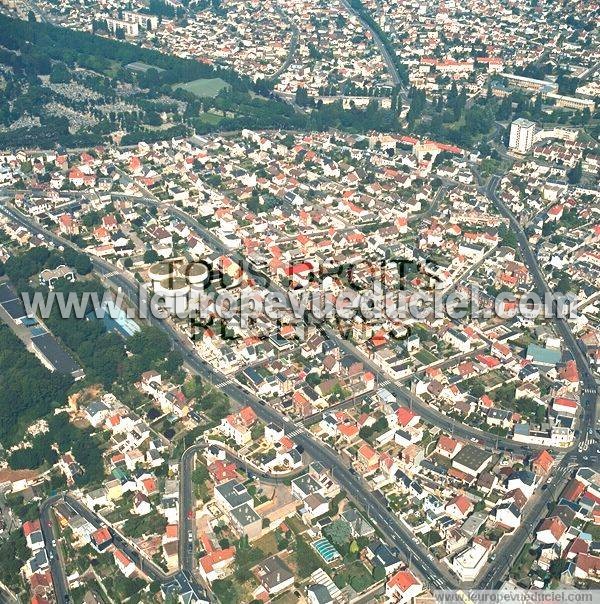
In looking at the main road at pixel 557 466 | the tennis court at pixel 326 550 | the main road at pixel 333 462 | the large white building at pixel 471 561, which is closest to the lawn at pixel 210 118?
the main road at pixel 333 462

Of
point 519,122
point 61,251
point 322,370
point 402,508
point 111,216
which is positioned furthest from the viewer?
point 519,122

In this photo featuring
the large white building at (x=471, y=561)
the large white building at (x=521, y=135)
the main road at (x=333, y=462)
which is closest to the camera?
the large white building at (x=471, y=561)

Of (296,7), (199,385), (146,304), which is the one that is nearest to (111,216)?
(146,304)

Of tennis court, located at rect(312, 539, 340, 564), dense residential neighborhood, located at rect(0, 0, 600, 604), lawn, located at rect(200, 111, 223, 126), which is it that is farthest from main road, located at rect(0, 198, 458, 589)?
lawn, located at rect(200, 111, 223, 126)

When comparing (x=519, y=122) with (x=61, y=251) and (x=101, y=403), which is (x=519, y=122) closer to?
(x=61, y=251)

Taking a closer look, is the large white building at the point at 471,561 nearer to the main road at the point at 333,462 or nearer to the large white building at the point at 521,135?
the main road at the point at 333,462

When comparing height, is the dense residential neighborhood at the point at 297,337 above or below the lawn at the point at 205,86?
below

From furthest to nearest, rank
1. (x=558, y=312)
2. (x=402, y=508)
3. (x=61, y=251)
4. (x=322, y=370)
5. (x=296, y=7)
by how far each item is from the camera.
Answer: (x=296, y=7)
(x=61, y=251)
(x=558, y=312)
(x=322, y=370)
(x=402, y=508)
